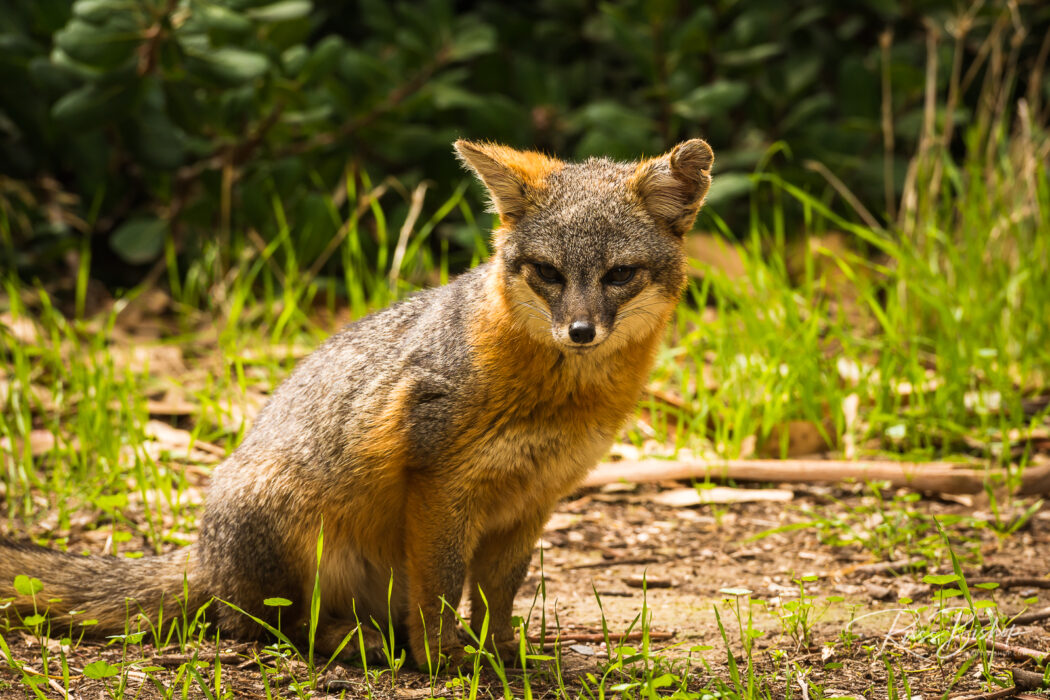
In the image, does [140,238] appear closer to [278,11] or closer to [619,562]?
[278,11]

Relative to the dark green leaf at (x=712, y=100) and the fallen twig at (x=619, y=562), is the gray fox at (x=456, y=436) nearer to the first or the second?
the fallen twig at (x=619, y=562)

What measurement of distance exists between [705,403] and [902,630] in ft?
6.49

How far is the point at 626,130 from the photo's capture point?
649 centimetres

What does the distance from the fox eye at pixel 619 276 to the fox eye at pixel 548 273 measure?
5.7 inches

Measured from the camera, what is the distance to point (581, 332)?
3.18 meters

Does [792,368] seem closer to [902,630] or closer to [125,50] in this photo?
[902,630]

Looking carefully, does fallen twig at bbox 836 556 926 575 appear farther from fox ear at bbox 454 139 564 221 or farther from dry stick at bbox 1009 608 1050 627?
fox ear at bbox 454 139 564 221

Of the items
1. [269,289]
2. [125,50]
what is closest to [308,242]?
[269,289]

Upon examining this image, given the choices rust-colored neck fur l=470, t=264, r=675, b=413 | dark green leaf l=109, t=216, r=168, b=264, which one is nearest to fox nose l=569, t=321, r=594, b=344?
rust-colored neck fur l=470, t=264, r=675, b=413

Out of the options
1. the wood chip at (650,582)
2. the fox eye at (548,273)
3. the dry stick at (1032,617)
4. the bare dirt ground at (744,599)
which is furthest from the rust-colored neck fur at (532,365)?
the dry stick at (1032,617)

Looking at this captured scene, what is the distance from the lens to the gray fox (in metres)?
3.38

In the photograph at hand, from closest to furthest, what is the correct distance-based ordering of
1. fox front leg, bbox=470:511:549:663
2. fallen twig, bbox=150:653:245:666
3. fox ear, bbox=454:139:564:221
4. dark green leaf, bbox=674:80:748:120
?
1. fallen twig, bbox=150:653:245:666
2. fox ear, bbox=454:139:564:221
3. fox front leg, bbox=470:511:549:663
4. dark green leaf, bbox=674:80:748:120

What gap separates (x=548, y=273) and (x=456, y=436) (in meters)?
0.59

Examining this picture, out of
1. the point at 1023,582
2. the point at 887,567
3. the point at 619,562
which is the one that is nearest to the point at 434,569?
the point at 619,562
